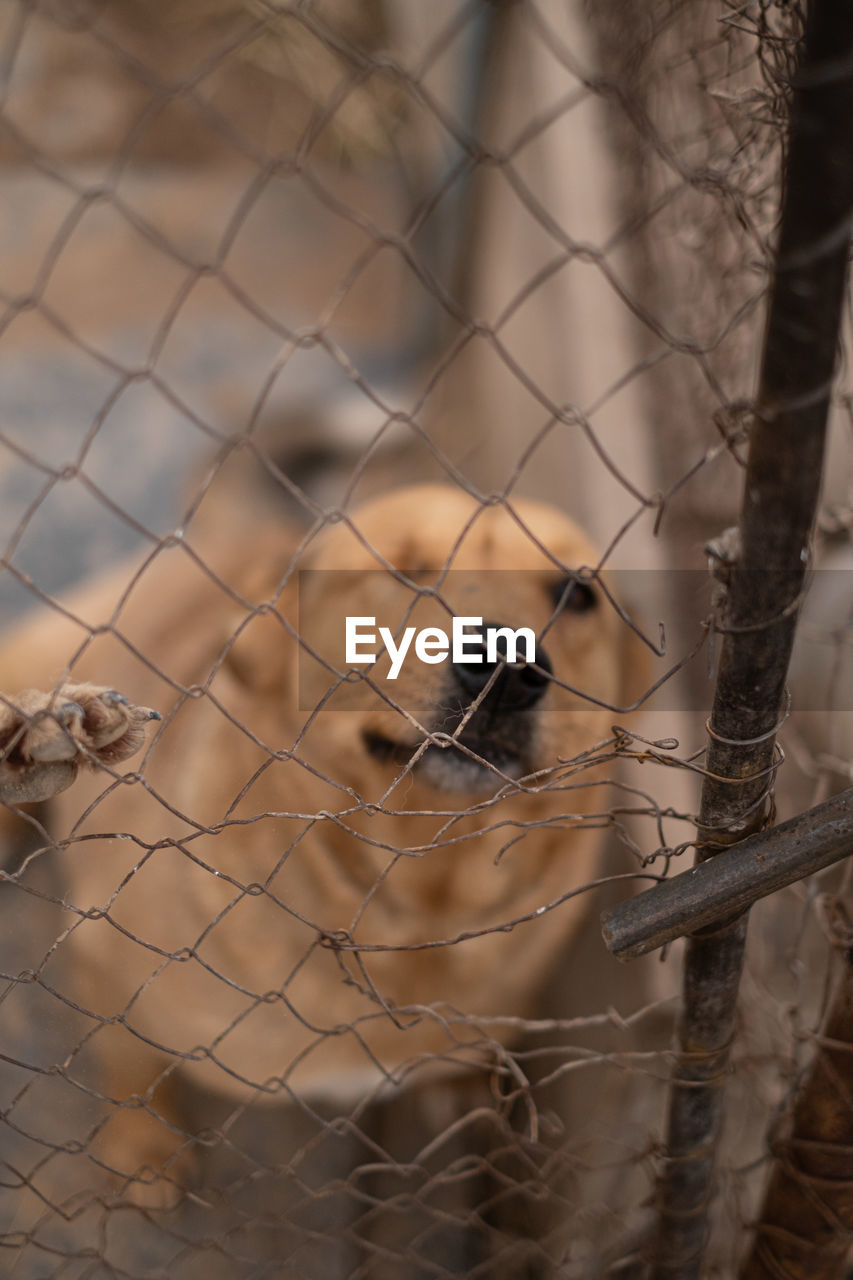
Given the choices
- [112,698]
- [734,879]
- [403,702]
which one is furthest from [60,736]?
[734,879]

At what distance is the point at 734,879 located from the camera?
908mm

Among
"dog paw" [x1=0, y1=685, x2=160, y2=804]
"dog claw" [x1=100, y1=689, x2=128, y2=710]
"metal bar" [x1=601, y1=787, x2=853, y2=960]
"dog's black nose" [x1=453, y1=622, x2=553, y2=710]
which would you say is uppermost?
"dog's black nose" [x1=453, y1=622, x2=553, y2=710]

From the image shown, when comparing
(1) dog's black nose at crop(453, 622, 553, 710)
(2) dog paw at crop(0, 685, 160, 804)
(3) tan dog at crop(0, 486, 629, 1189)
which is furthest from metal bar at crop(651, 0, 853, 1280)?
(2) dog paw at crop(0, 685, 160, 804)

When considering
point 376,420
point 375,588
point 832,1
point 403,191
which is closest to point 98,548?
point 376,420

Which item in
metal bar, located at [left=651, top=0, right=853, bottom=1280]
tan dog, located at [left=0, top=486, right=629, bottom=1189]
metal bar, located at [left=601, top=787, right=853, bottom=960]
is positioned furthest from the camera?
tan dog, located at [left=0, top=486, right=629, bottom=1189]

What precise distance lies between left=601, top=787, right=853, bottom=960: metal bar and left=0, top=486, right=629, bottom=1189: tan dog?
0.93 feet

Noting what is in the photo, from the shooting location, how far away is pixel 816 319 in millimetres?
692

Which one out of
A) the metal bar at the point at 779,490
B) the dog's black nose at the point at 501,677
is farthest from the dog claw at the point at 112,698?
the metal bar at the point at 779,490

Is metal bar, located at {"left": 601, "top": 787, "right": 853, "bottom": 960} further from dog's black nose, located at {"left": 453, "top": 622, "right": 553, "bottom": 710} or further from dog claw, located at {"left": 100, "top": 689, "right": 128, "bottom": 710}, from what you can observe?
dog claw, located at {"left": 100, "top": 689, "right": 128, "bottom": 710}

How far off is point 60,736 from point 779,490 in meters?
0.69

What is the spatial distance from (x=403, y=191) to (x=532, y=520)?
8.59 feet

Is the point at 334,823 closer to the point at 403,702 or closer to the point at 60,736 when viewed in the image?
the point at 403,702

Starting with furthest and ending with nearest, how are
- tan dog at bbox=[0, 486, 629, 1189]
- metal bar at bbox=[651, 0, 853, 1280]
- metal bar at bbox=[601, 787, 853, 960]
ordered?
tan dog at bbox=[0, 486, 629, 1189] < metal bar at bbox=[601, 787, 853, 960] < metal bar at bbox=[651, 0, 853, 1280]

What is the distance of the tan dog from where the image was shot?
127 cm
